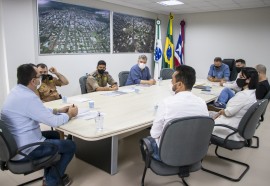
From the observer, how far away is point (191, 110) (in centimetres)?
176

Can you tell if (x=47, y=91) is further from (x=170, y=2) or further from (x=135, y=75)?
(x=170, y=2)

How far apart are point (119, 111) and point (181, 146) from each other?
1.00 m

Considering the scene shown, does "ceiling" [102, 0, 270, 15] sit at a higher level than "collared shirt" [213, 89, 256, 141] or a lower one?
higher

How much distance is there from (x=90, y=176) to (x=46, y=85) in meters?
1.70

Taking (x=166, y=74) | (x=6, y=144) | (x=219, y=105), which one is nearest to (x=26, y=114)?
(x=6, y=144)

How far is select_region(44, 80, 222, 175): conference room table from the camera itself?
2.00m

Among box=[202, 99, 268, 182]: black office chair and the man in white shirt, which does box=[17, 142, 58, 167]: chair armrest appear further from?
box=[202, 99, 268, 182]: black office chair

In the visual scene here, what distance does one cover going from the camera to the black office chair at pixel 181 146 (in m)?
1.65

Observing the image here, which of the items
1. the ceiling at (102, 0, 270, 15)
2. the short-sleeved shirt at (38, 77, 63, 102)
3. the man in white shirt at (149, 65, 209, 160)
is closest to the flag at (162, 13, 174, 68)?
the ceiling at (102, 0, 270, 15)

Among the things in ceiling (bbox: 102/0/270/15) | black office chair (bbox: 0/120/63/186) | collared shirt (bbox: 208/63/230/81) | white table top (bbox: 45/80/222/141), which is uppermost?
ceiling (bbox: 102/0/270/15)

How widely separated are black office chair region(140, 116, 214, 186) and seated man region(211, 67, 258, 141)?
0.65m

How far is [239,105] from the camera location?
232 cm

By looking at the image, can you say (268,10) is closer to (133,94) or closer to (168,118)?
(133,94)

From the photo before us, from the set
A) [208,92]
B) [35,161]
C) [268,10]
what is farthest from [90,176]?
[268,10]
